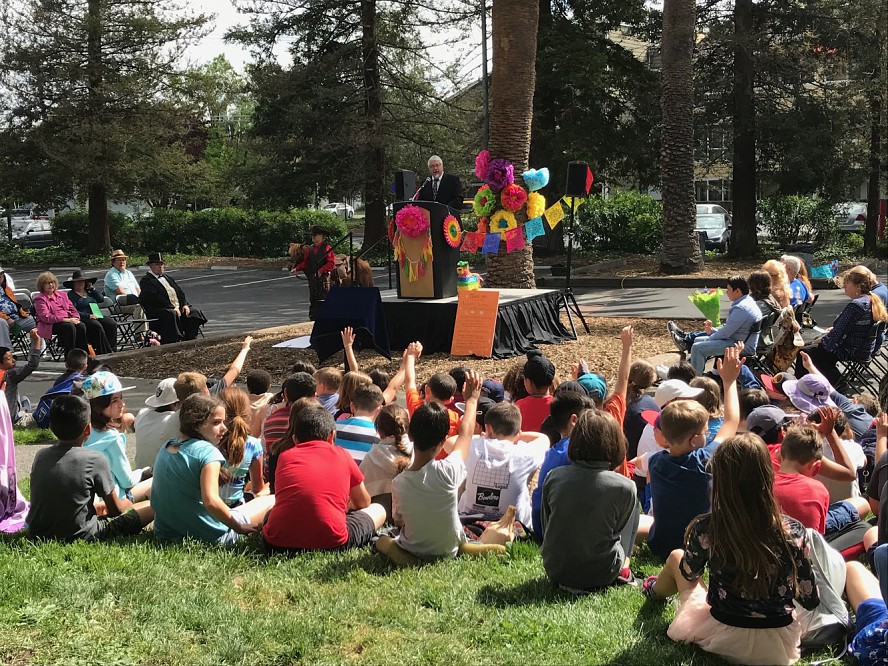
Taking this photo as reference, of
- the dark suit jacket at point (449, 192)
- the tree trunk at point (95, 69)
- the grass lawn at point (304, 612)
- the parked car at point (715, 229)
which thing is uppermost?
the tree trunk at point (95, 69)

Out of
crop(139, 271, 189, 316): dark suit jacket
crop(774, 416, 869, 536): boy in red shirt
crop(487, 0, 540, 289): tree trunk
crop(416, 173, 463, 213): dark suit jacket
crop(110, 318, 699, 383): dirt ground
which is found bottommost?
crop(110, 318, 699, 383): dirt ground

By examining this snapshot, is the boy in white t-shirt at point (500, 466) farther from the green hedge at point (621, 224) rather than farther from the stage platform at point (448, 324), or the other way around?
the green hedge at point (621, 224)

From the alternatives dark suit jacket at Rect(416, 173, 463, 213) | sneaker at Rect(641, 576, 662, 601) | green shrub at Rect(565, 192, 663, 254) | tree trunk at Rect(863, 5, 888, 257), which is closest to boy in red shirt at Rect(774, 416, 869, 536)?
sneaker at Rect(641, 576, 662, 601)

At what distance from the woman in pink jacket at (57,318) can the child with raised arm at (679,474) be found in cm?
1018

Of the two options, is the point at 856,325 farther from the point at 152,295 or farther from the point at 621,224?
the point at 621,224

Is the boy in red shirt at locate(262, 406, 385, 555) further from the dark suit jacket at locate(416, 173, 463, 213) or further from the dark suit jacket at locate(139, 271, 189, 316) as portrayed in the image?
the dark suit jacket at locate(139, 271, 189, 316)

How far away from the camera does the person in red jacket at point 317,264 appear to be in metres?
14.2

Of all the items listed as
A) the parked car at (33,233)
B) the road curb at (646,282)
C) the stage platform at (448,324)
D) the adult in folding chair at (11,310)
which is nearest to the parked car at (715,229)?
the road curb at (646,282)

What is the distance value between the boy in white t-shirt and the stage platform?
19.2 feet

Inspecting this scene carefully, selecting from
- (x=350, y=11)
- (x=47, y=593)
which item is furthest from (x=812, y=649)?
(x=350, y=11)

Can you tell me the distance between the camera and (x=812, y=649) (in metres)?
3.86

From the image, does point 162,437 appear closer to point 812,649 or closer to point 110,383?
point 110,383

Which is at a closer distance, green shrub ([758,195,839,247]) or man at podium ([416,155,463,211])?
man at podium ([416,155,463,211])

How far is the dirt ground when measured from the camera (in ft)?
36.1
